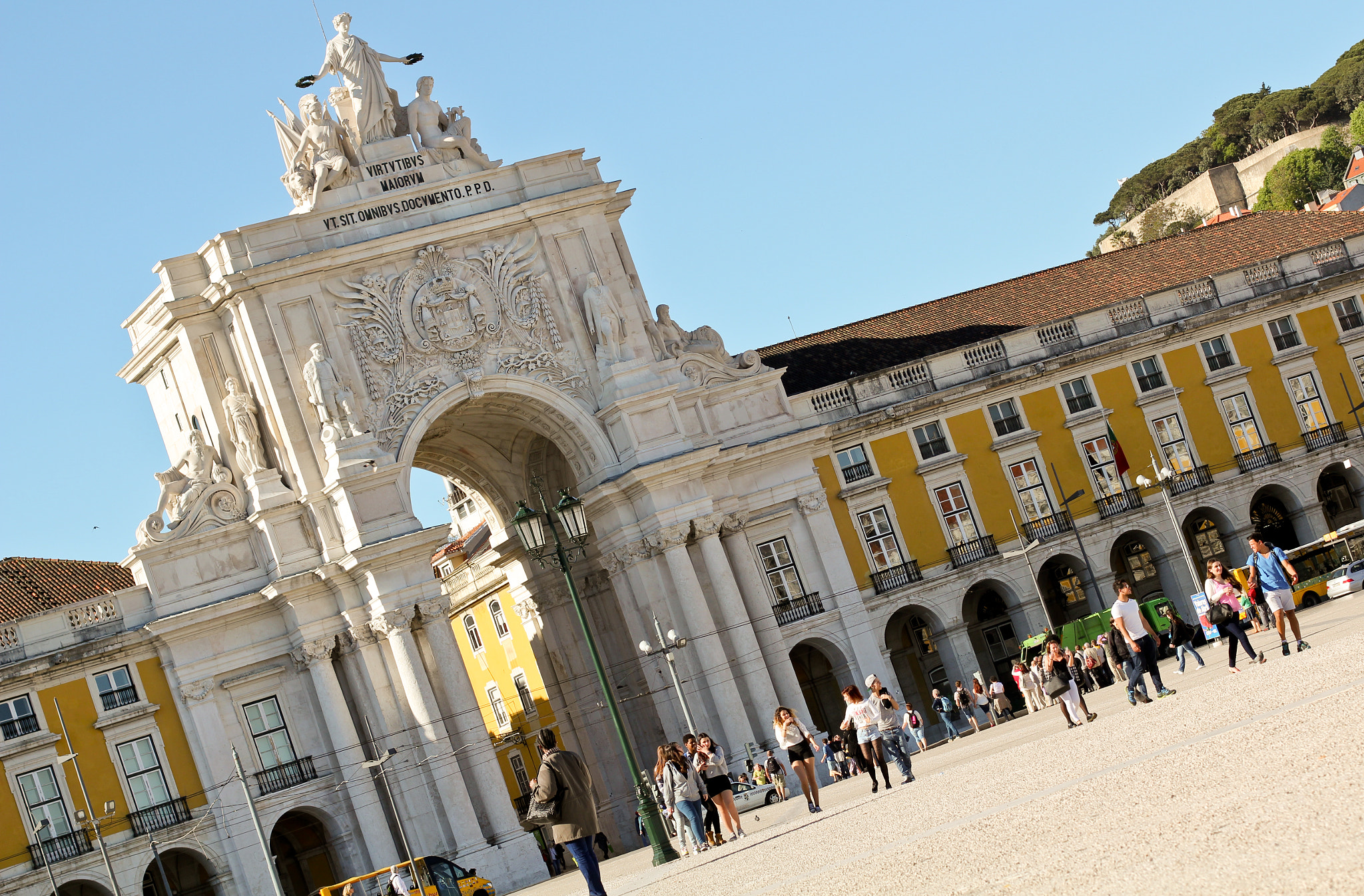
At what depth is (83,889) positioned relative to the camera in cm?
4162

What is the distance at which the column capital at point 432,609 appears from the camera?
4062 cm

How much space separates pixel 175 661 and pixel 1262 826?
3390 centimetres

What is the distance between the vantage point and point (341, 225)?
141 ft

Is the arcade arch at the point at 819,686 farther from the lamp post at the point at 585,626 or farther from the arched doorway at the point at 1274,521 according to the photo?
the lamp post at the point at 585,626

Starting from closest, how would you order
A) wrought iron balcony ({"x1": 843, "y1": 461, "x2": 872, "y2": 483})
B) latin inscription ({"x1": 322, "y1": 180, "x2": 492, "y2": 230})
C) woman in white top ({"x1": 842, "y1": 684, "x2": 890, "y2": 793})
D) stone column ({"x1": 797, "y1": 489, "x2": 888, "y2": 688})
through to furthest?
woman in white top ({"x1": 842, "y1": 684, "x2": 890, "y2": 793}), latin inscription ({"x1": 322, "y1": 180, "x2": 492, "y2": 230}), stone column ({"x1": 797, "y1": 489, "x2": 888, "y2": 688}), wrought iron balcony ({"x1": 843, "y1": 461, "x2": 872, "y2": 483})

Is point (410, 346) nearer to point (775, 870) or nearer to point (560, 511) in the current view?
point (560, 511)

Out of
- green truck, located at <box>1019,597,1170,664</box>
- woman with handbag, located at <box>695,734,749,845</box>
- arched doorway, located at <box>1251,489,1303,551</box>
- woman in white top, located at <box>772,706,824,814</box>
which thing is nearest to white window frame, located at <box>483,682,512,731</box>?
green truck, located at <box>1019,597,1170,664</box>

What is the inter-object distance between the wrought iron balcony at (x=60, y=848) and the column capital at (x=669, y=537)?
607 inches

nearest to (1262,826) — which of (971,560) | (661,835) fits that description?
(661,835)

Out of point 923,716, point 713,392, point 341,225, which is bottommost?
point 923,716

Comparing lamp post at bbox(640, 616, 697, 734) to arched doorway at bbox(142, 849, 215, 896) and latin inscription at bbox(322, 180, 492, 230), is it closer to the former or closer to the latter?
latin inscription at bbox(322, 180, 492, 230)

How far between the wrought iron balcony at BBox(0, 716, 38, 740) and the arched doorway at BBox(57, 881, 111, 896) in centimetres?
393

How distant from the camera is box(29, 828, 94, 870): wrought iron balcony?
38.6 metres

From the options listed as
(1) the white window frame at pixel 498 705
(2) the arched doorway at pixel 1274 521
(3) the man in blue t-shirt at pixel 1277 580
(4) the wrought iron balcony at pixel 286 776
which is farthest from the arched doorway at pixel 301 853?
(2) the arched doorway at pixel 1274 521
